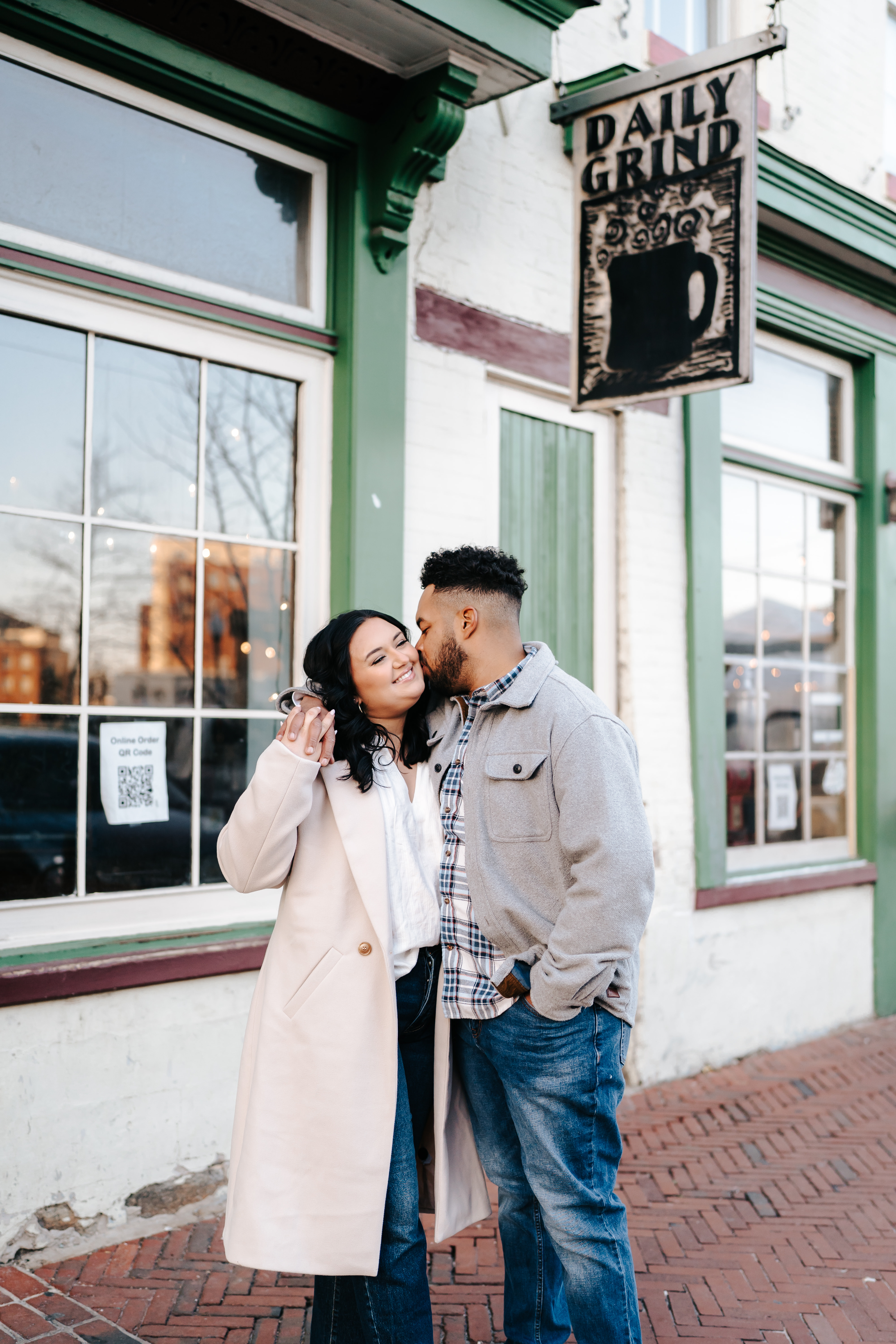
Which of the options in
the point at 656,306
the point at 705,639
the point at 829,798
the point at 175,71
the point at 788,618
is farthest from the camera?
the point at 829,798

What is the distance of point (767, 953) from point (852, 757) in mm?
1633

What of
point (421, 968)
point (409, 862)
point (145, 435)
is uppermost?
point (145, 435)

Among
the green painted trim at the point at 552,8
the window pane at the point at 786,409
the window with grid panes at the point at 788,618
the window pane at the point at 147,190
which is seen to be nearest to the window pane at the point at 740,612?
the window with grid panes at the point at 788,618

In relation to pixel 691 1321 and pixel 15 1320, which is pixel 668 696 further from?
pixel 15 1320

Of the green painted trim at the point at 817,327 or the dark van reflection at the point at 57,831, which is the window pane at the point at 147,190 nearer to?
the dark van reflection at the point at 57,831

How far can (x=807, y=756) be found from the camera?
6828mm

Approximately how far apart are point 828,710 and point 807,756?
0.38 metres

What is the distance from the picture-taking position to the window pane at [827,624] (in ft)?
22.8

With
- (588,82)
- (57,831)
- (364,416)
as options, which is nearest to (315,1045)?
(57,831)

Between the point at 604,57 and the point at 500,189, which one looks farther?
the point at 604,57

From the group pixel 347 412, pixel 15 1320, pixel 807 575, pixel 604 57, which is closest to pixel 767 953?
pixel 807 575

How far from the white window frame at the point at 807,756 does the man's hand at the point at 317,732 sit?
3922mm

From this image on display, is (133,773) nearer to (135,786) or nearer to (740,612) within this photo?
(135,786)

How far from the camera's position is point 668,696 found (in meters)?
5.65
